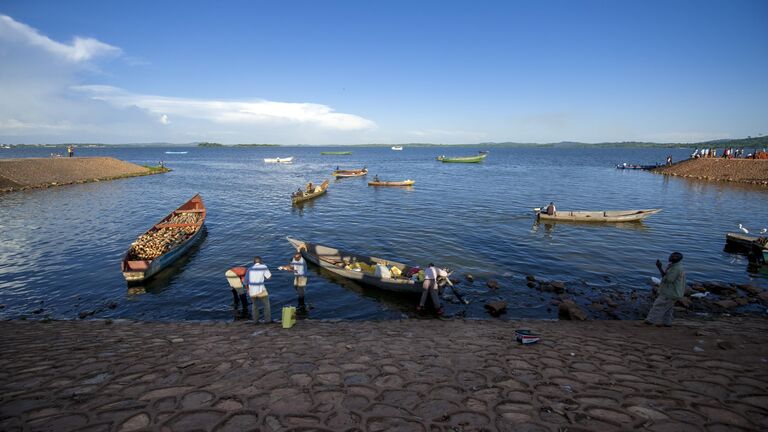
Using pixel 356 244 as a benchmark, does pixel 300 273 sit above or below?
above

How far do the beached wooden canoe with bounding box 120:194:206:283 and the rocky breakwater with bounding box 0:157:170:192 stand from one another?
1401 inches

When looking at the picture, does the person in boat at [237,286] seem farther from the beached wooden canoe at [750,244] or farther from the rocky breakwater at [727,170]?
the rocky breakwater at [727,170]

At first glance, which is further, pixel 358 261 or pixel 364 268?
pixel 358 261

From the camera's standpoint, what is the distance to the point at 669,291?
35.3 feet

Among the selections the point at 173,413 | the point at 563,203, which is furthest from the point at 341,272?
the point at 563,203

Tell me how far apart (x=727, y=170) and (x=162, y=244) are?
264 feet

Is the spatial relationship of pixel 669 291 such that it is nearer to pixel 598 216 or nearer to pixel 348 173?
pixel 598 216

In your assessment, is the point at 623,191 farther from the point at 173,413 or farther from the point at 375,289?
the point at 173,413

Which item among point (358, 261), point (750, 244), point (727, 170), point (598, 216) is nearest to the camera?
point (358, 261)

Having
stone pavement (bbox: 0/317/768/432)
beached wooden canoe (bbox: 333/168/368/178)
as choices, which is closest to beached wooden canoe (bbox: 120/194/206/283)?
stone pavement (bbox: 0/317/768/432)

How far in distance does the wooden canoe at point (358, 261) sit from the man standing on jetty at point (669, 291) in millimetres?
8214

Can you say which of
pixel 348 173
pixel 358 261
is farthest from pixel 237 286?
pixel 348 173

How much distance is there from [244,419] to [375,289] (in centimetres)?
1105

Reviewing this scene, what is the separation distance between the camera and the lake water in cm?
1583
